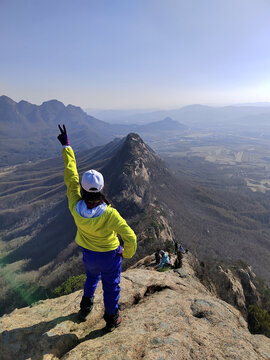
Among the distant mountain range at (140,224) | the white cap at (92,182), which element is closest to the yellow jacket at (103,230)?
the white cap at (92,182)

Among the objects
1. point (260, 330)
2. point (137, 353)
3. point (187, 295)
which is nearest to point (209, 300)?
point (187, 295)

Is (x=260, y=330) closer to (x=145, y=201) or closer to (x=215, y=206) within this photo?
(x=145, y=201)

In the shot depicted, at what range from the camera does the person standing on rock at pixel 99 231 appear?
564 cm

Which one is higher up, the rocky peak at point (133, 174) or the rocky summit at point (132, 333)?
the rocky summit at point (132, 333)

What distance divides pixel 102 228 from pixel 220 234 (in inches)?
4902

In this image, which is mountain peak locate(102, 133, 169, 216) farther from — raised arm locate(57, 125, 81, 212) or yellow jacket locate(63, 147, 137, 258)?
yellow jacket locate(63, 147, 137, 258)

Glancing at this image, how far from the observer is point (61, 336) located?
20.0 feet

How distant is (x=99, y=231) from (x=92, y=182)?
4.58 feet

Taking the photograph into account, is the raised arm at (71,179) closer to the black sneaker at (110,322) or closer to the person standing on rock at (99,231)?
the person standing on rock at (99,231)

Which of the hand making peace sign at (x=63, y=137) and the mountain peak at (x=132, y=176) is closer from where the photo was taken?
the hand making peace sign at (x=63, y=137)

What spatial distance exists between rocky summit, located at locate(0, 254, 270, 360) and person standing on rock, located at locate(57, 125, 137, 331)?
0.90 meters

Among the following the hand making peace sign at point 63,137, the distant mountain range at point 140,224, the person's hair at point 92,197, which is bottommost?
the distant mountain range at point 140,224

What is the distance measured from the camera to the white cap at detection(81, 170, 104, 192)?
18.3ft

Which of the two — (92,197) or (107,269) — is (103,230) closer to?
(92,197)
